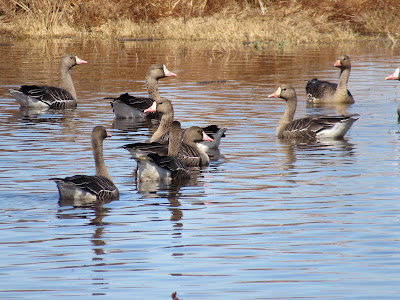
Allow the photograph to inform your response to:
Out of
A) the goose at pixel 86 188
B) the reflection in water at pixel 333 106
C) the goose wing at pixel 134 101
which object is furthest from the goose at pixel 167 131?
the reflection in water at pixel 333 106

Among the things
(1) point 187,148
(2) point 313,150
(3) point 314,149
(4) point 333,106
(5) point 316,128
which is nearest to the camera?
(1) point 187,148

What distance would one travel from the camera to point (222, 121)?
721 inches

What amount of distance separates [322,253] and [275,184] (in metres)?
3.75

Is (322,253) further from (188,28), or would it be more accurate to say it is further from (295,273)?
(188,28)

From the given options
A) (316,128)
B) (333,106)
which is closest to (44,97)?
(333,106)

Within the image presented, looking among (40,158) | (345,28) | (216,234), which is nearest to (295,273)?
(216,234)

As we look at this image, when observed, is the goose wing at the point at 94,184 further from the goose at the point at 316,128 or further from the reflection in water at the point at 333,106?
the reflection in water at the point at 333,106

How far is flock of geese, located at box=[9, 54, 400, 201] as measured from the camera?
10.6m

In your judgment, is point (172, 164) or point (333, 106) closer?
point (172, 164)

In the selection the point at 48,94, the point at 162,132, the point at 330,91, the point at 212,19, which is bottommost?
the point at 162,132

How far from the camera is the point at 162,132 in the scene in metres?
14.9

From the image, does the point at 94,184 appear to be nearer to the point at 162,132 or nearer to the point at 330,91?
the point at 162,132

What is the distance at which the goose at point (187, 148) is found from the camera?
1233 cm

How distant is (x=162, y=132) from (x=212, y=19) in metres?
30.1
